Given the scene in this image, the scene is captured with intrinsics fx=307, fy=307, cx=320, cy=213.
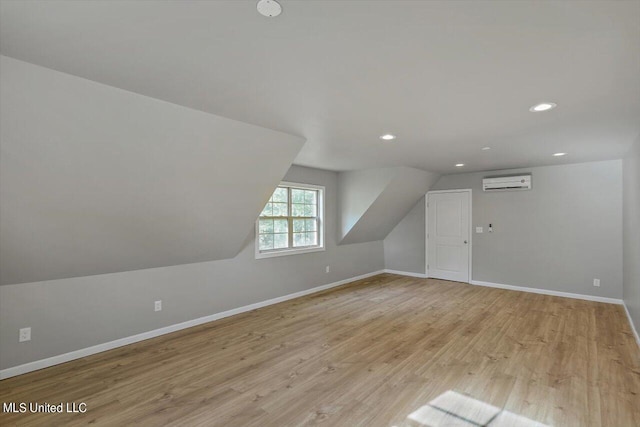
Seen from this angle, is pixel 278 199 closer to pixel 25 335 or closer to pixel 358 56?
pixel 25 335

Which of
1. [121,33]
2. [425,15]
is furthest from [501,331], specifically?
[121,33]

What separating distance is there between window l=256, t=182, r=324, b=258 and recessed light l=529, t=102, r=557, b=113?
11.4 ft

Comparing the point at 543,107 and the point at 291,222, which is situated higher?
the point at 543,107

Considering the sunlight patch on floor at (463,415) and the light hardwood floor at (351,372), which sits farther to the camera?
the light hardwood floor at (351,372)

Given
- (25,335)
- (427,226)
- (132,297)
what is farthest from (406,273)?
(25,335)

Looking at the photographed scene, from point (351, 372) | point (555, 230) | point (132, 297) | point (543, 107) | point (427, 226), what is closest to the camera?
point (543, 107)

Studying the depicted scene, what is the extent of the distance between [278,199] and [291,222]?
0.49 meters

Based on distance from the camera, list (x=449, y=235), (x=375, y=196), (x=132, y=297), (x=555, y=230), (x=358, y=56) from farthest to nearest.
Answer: (x=449, y=235), (x=375, y=196), (x=555, y=230), (x=132, y=297), (x=358, y=56)

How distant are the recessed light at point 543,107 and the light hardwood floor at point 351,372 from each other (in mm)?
2278

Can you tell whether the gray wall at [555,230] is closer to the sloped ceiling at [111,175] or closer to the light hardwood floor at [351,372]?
the light hardwood floor at [351,372]

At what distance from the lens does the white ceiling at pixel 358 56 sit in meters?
1.31

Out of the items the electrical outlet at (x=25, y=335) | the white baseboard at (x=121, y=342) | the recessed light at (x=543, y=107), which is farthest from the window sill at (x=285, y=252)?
the recessed light at (x=543, y=107)

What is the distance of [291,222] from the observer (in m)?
5.31

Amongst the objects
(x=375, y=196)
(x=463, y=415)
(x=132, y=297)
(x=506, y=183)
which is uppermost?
(x=506, y=183)
